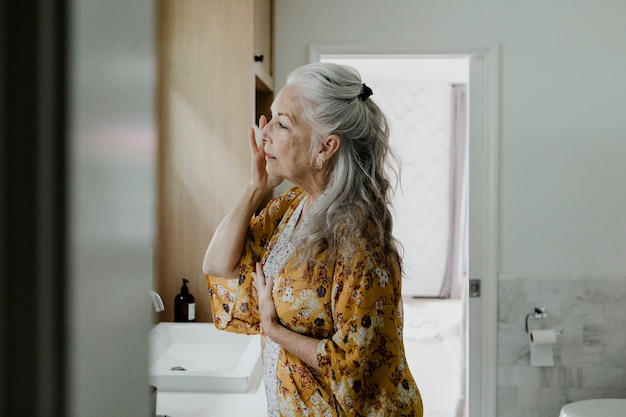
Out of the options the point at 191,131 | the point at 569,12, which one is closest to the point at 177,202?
the point at 191,131

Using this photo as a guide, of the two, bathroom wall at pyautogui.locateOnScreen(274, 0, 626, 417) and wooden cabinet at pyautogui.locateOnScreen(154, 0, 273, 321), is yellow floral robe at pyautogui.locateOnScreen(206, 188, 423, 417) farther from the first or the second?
bathroom wall at pyautogui.locateOnScreen(274, 0, 626, 417)

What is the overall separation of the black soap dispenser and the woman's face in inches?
41.5

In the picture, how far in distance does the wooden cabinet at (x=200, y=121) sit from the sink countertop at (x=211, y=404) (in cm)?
77

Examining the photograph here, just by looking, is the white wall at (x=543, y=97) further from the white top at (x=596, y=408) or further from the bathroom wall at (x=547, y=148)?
the white top at (x=596, y=408)

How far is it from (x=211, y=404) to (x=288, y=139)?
78cm

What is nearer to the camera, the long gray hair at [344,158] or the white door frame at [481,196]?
the long gray hair at [344,158]

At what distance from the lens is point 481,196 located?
9.63ft

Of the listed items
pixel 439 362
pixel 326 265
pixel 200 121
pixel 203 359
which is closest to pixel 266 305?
pixel 326 265

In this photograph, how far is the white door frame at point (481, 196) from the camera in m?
2.88

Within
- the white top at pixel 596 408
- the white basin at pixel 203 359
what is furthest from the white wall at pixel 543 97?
the white basin at pixel 203 359

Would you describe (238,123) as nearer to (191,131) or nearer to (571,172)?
(191,131)

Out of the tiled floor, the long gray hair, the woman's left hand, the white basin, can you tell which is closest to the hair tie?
the long gray hair

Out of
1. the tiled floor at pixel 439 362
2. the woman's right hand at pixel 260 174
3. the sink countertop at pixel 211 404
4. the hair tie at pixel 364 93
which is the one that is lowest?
the tiled floor at pixel 439 362

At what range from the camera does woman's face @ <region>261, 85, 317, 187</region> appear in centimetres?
153
